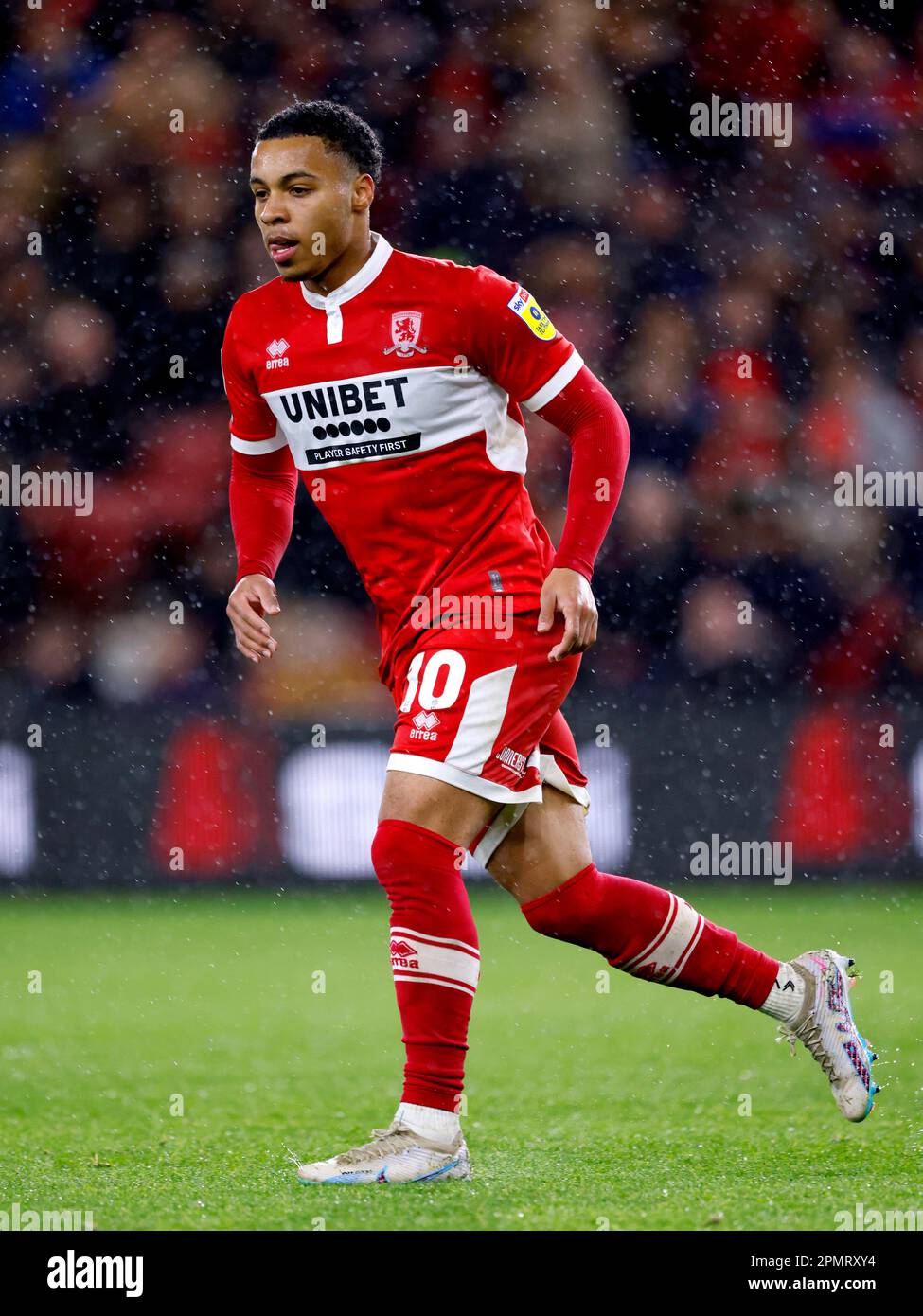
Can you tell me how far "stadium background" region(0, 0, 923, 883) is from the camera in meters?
7.85

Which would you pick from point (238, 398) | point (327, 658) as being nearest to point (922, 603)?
point (327, 658)

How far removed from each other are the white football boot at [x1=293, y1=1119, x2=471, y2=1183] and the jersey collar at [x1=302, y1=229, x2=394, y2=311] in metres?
1.55

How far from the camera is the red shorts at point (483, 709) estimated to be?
3227 millimetres

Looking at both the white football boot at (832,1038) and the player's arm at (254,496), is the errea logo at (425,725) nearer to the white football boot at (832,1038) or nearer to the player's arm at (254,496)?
the player's arm at (254,496)

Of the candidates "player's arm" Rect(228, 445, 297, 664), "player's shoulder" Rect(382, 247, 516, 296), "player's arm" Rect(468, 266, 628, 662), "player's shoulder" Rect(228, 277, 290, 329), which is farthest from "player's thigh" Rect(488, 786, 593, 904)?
"player's shoulder" Rect(228, 277, 290, 329)

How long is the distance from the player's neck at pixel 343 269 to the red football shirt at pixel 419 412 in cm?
2

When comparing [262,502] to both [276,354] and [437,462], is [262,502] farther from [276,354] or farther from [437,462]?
[437,462]

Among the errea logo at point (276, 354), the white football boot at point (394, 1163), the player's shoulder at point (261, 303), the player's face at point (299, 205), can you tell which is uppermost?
the player's face at point (299, 205)

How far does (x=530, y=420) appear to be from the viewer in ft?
29.6

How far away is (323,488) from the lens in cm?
350

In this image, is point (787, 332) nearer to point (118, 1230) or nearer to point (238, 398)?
point (238, 398)

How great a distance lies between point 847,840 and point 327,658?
2.50m

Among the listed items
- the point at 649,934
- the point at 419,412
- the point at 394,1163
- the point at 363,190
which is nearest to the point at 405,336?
the point at 419,412

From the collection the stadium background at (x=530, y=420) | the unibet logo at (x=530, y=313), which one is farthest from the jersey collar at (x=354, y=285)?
→ the stadium background at (x=530, y=420)
